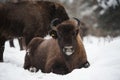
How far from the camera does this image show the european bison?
13849 millimetres

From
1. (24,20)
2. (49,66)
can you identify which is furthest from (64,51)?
(24,20)

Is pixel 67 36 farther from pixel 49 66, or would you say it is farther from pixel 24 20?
pixel 24 20

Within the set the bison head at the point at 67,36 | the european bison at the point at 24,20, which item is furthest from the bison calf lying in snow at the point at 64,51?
the european bison at the point at 24,20

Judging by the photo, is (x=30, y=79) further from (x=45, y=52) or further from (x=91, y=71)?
(x=45, y=52)

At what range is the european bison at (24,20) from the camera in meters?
13.8

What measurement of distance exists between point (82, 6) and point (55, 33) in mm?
39442

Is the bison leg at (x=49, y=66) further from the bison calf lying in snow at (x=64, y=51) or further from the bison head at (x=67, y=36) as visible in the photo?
the bison head at (x=67, y=36)

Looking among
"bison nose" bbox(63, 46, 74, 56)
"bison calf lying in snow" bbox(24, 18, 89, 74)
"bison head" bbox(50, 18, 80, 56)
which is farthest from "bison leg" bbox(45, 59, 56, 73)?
"bison nose" bbox(63, 46, 74, 56)

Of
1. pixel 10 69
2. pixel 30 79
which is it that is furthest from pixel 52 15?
pixel 30 79

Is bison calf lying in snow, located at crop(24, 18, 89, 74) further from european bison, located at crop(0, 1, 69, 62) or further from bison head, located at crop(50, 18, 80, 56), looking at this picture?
european bison, located at crop(0, 1, 69, 62)

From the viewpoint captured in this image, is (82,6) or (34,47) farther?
(82,6)

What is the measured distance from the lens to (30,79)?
853cm

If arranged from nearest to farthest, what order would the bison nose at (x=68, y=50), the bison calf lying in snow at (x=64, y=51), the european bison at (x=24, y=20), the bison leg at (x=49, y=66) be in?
the bison nose at (x=68, y=50) → the bison calf lying in snow at (x=64, y=51) → the bison leg at (x=49, y=66) → the european bison at (x=24, y=20)

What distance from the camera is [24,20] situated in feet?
46.7
